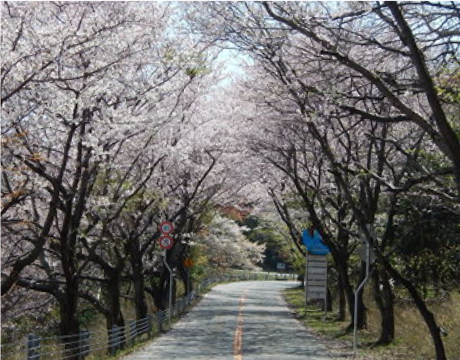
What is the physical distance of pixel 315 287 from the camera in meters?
32.3

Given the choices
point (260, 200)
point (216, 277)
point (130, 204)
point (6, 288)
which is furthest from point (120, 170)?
point (216, 277)

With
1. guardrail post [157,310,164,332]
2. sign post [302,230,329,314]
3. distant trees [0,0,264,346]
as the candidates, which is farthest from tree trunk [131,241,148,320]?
sign post [302,230,329,314]

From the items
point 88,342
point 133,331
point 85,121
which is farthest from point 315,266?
point 85,121

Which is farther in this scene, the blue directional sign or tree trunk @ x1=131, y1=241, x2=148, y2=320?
the blue directional sign

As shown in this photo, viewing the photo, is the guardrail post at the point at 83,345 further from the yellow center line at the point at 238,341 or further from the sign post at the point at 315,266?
the sign post at the point at 315,266

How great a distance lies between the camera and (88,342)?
685 inches

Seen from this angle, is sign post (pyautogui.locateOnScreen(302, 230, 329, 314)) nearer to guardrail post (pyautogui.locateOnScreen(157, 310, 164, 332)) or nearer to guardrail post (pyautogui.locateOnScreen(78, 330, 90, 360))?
guardrail post (pyautogui.locateOnScreen(157, 310, 164, 332))

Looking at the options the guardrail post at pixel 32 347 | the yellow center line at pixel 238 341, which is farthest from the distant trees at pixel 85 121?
the yellow center line at pixel 238 341

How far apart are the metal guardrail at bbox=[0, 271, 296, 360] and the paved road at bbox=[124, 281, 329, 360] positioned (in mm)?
667

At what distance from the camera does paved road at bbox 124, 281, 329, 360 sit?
56.4 ft

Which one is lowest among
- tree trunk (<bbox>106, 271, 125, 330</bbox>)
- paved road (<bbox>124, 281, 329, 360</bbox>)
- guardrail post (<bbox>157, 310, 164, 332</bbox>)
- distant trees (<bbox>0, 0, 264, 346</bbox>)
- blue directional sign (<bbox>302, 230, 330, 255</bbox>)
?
paved road (<bbox>124, 281, 329, 360</bbox>)

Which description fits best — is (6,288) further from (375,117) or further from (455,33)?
(455,33)

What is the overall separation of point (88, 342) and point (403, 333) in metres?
9.51

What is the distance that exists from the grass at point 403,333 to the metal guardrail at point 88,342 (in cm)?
542
